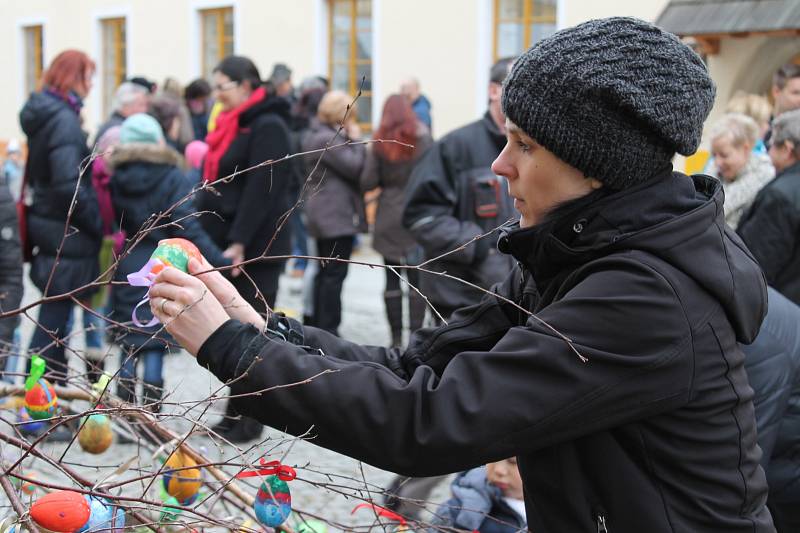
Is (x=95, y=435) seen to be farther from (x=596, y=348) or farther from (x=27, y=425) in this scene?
(x=596, y=348)

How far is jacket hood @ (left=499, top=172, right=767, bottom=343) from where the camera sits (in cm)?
153

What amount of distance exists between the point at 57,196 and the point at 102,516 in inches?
139

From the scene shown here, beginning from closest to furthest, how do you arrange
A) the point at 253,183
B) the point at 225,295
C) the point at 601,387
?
1. the point at 601,387
2. the point at 225,295
3. the point at 253,183

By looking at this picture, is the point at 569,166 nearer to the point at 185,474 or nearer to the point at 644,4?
the point at 185,474

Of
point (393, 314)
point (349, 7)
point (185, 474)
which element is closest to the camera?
point (185, 474)

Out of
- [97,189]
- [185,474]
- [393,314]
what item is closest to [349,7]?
[393,314]

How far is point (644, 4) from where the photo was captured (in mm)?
10891

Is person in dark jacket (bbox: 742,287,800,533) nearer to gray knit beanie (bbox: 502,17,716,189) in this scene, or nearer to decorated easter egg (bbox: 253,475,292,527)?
gray knit beanie (bbox: 502,17,716,189)

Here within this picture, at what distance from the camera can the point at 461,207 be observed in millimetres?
Answer: 4562

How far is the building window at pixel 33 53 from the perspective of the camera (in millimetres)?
19375

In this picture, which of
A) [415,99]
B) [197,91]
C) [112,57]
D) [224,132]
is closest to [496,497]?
[224,132]

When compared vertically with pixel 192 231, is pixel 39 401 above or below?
above

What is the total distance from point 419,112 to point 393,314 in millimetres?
4395

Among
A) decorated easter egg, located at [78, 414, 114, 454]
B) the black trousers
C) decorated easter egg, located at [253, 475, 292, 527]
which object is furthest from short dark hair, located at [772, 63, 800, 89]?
decorated easter egg, located at [253, 475, 292, 527]
